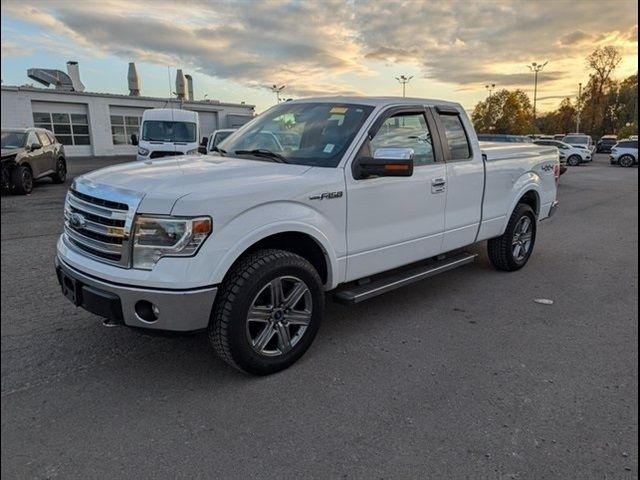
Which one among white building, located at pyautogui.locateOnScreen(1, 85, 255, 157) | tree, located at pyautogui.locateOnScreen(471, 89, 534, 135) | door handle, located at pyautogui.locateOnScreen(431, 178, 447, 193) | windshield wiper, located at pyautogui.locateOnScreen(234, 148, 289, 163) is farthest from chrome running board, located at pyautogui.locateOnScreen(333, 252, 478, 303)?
tree, located at pyautogui.locateOnScreen(471, 89, 534, 135)

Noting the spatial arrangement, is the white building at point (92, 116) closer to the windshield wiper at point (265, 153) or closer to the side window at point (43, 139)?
the side window at point (43, 139)

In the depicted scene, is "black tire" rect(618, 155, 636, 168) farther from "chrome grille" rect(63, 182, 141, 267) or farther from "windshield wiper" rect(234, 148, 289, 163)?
"chrome grille" rect(63, 182, 141, 267)

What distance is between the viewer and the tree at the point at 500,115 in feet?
201

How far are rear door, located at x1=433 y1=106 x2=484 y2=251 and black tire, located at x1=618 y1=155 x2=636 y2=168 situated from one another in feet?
95.2

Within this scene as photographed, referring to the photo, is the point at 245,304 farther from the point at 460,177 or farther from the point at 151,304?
the point at 460,177

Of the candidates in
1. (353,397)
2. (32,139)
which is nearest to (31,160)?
(32,139)

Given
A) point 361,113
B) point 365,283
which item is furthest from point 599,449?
point 361,113

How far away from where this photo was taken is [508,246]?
5711mm

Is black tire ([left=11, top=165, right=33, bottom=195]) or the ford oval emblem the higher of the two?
the ford oval emblem

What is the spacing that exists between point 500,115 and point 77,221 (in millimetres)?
65467

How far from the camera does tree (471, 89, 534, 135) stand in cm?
6116

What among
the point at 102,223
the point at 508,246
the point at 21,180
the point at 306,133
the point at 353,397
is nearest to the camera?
the point at 102,223

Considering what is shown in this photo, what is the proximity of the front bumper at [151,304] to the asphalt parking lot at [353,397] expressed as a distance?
0.48 meters

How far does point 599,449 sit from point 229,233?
2401 mm
